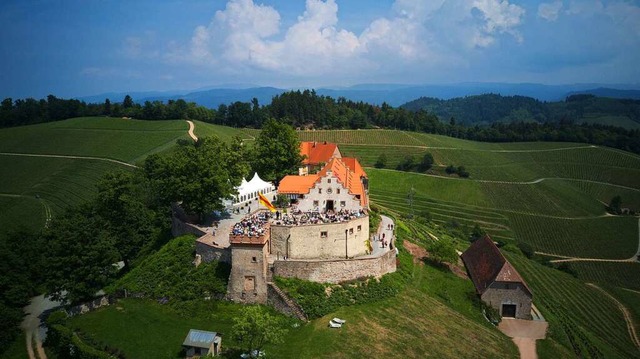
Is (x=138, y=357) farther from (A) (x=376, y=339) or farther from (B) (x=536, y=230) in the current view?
(B) (x=536, y=230)

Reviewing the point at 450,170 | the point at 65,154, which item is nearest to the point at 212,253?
the point at 65,154

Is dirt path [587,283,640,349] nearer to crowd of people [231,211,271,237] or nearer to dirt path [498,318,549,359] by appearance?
dirt path [498,318,549,359]

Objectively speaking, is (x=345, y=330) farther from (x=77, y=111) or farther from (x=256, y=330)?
(x=77, y=111)

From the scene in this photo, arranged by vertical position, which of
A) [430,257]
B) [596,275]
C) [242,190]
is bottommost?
[596,275]

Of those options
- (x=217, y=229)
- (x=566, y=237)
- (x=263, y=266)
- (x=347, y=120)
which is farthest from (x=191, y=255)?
(x=347, y=120)

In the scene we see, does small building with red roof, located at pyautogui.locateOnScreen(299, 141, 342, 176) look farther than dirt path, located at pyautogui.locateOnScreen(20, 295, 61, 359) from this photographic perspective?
Yes

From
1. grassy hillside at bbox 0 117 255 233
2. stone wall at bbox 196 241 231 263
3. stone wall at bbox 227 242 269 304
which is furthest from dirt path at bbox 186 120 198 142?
stone wall at bbox 227 242 269 304
